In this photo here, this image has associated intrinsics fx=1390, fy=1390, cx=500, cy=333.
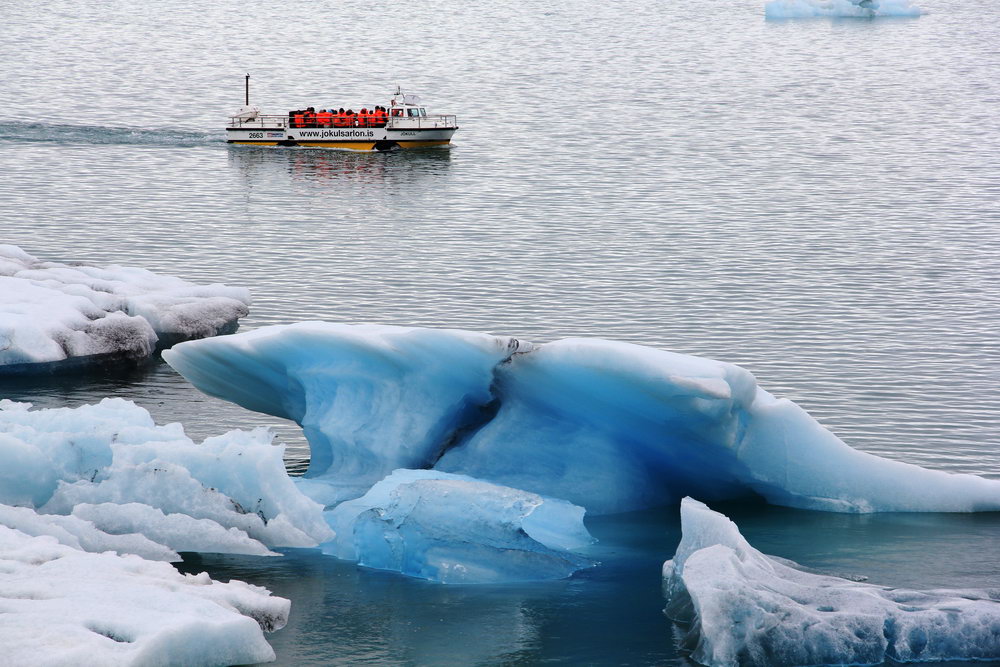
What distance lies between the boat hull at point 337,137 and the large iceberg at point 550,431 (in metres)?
38.5

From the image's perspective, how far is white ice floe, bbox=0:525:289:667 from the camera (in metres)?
10.1

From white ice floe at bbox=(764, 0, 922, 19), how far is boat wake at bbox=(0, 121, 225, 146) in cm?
5964

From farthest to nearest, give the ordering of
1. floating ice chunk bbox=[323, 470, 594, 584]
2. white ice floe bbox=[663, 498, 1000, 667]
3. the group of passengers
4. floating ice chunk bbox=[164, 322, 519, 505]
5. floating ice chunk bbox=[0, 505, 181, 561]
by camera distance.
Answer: the group of passengers → floating ice chunk bbox=[164, 322, 519, 505] → floating ice chunk bbox=[323, 470, 594, 584] → floating ice chunk bbox=[0, 505, 181, 561] → white ice floe bbox=[663, 498, 1000, 667]

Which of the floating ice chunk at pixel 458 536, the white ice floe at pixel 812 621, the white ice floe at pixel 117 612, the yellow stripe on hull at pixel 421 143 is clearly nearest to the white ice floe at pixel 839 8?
the yellow stripe on hull at pixel 421 143

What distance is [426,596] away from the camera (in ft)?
42.0

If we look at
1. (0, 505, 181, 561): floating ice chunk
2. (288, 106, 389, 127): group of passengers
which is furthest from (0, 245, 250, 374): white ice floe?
(288, 106, 389, 127): group of passengers

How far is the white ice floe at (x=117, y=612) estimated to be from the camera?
10102 millimetres

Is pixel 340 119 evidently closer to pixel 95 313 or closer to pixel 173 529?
pixel 95 313

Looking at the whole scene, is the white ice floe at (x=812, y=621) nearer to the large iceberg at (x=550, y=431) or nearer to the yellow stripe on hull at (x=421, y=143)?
the large iceberg at (x=550, y=431)

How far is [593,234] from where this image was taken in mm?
35062

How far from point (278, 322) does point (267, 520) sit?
1203cm

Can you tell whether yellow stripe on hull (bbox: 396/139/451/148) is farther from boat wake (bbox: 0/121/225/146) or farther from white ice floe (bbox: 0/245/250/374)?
white ice floe (bbox: 0/245/250/374)

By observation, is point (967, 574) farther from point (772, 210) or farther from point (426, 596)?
A: point (772, 210)

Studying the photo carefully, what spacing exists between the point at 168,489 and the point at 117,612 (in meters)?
3.40
